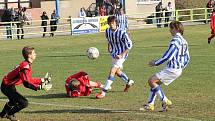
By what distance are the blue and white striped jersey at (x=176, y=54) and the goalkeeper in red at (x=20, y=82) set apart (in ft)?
7.18

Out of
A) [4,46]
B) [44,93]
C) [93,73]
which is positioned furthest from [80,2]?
[44,93]

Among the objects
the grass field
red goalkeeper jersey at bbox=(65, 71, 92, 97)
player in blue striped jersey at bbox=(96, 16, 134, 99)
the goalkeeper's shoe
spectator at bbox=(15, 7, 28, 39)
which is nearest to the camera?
the grass field

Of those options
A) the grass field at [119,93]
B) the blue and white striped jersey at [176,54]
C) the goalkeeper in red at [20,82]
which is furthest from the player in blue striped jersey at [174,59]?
the goalkeeper in red at [20,82]

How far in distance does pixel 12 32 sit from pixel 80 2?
55.1ft

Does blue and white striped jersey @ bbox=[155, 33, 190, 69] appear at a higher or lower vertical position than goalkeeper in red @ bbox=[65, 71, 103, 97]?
higher

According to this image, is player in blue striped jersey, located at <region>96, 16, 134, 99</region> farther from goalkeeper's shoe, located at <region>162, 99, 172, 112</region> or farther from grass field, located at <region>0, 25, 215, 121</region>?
goalkeeper's shoe, located at <region>162, 99, 172, 112</region>

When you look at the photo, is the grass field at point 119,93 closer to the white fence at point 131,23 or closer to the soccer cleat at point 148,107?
the soccer cleat at point 148,107

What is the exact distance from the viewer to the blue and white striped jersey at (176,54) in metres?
10.2

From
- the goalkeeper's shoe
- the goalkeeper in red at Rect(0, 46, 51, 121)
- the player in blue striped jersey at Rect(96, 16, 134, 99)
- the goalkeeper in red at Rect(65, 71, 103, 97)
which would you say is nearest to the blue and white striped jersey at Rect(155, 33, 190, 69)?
the goalkeeper's shoe

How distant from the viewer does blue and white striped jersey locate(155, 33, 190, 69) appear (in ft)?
33.6

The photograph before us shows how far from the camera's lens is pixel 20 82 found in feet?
33.1

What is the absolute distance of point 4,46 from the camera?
31281mm

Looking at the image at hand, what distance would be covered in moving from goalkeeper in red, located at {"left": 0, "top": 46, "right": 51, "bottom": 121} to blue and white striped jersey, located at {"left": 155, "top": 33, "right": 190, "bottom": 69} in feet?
7.18

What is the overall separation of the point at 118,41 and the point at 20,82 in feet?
11.7
